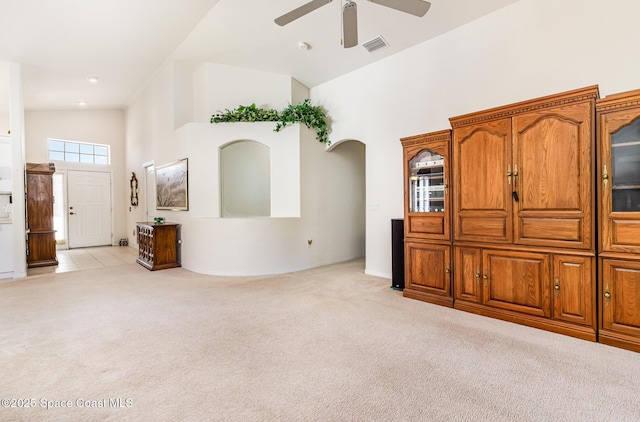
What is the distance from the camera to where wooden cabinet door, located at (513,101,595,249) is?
2.60 meters

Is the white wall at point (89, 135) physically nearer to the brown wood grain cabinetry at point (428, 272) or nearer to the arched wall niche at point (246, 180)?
the arched wall niche at point (246, 180)

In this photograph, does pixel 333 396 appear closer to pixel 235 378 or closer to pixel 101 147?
pixel 235 378

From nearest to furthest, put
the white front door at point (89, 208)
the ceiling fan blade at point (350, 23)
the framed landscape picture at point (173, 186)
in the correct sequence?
the ceiling fan blade at point (350, 23), the framed landscape picture at point (173, 186), the white front door at point (89, 208)

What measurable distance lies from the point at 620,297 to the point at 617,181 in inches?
35.9

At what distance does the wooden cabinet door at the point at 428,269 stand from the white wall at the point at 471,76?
0.97m

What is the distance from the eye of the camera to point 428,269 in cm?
369

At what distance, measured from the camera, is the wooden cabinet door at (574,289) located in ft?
8.52

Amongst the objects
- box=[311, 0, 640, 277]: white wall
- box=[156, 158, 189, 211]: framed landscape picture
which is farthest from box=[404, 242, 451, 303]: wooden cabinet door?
box=[156, 158, 189, 211]: framed landscape picture

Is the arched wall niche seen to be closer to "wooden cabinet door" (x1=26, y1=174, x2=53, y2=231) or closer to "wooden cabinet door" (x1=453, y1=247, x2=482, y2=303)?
"wooden cabinet door" (x1=26, y1=174, x2=53, y2=231)

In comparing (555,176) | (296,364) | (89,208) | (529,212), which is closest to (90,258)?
(89,208)

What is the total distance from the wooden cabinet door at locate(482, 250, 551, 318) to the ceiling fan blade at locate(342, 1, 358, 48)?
2.45m

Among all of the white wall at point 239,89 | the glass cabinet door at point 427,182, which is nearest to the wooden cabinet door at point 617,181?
the glass cabinet door at point 427,182

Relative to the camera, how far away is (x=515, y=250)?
2990 mm

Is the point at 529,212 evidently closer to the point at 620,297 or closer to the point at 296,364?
the point at 620,297
